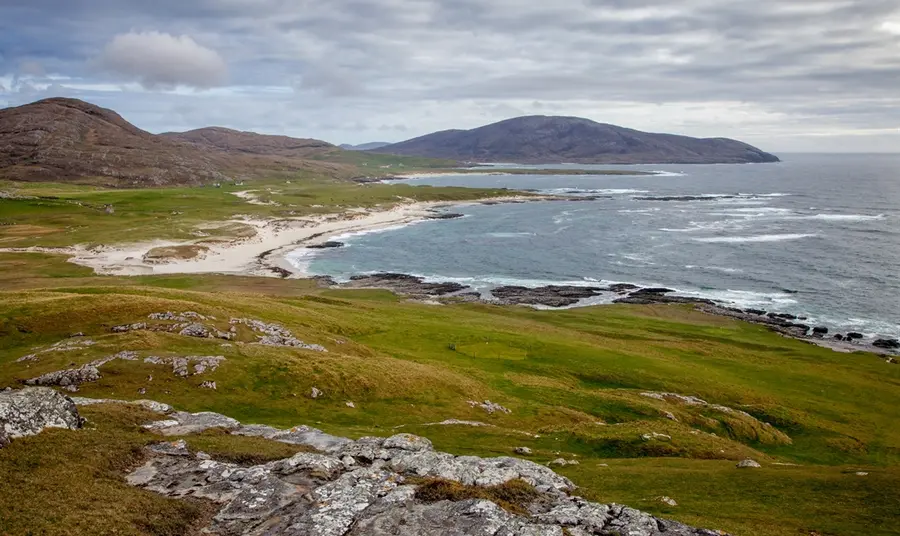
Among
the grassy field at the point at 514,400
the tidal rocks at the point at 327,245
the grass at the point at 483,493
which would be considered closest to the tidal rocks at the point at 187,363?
the grassy field at the point at 514,400

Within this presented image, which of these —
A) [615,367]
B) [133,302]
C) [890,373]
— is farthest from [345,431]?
Answer: [890,373]

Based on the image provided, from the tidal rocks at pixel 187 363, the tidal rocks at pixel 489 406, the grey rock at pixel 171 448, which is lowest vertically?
the tidal rocks at pixel 489 406

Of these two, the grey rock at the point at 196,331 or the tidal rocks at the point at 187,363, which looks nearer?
the tidal rocks at the point at 187,363

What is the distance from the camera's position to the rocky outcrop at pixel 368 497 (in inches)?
810

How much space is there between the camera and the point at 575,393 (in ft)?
183

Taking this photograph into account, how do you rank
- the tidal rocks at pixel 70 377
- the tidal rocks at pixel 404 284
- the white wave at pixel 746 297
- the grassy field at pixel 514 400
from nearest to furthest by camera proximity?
the grassy field at pixel 514 400
the tidal rocks at pixel 70 377
the white wave at pixel 746 297
the tidal rocks at pixel 404 284

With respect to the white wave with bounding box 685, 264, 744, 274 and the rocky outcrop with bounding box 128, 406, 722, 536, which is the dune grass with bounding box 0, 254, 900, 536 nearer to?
the rocky outcrop with bounding box 128, 406, 722, 536

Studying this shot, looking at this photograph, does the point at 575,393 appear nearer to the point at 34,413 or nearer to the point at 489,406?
the point at 489,406

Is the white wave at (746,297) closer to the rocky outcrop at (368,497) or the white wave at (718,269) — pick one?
the white wave at (718,269)

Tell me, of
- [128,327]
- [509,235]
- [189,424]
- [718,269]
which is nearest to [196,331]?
[128,327]

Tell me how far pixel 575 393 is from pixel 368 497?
36.9 metres

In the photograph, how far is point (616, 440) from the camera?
41000 mm

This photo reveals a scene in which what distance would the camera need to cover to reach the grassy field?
2397 cm

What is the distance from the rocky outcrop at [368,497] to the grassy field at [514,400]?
131 cm
